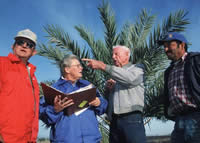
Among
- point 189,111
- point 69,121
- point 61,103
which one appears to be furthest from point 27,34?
point 189,111

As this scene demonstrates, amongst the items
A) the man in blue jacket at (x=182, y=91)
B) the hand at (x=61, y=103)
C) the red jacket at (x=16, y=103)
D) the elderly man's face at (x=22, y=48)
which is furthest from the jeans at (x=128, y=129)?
the elderly man's face at (x=22, y=48)

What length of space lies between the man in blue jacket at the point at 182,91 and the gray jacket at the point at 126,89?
0.36m

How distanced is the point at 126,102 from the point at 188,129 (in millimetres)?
783

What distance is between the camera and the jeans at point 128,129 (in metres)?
2.76

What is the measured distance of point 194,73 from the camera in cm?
253

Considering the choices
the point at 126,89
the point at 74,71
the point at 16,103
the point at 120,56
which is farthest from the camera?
the point at 120,56

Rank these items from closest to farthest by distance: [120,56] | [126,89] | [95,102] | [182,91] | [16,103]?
1. [16,103]
2. [182,91]
3. [95,102]
4. [126,89]
5. [120,56]

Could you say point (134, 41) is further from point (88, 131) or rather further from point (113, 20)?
point (88, 131)

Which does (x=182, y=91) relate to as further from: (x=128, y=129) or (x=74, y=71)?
(x=74, y=71)

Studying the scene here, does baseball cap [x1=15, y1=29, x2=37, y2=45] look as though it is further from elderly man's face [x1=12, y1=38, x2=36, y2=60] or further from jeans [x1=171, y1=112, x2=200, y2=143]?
jeans [x1=171, y1=112, x2=200, y2=143]

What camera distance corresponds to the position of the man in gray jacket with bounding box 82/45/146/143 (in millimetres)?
2786

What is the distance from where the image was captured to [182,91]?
102 inches

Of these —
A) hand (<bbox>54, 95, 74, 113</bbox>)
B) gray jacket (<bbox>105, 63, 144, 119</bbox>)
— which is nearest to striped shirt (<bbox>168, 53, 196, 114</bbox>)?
gray jacket (<bbox>105, 63, 144, 119</bbox>)

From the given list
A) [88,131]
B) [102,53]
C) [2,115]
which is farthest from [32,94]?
[102,53]
